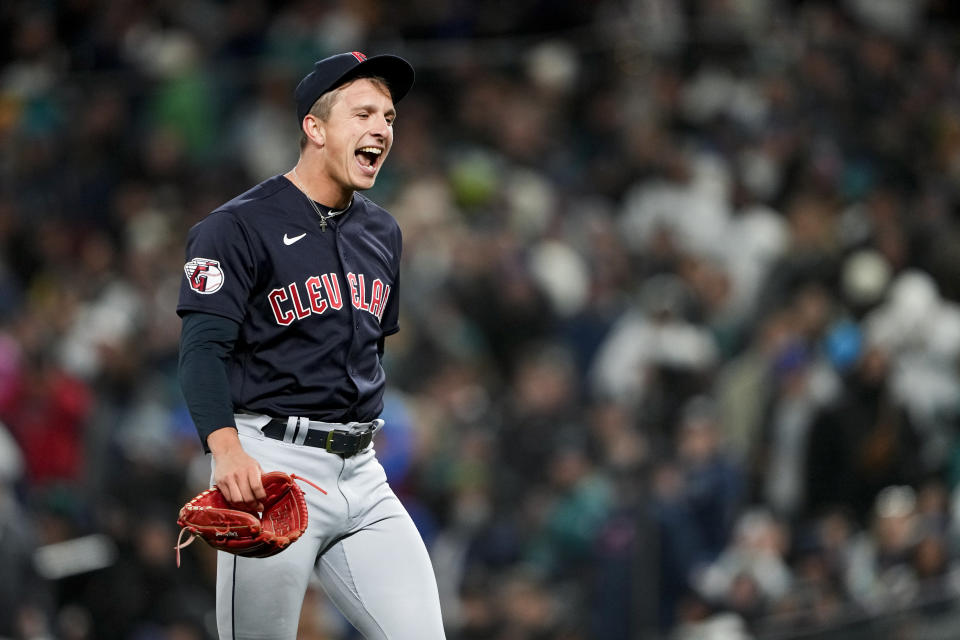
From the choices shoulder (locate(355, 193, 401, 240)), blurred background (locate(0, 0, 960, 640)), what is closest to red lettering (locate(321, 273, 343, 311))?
shoulder (locate(355, 193, 401, 240))

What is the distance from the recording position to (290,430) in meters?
3.37

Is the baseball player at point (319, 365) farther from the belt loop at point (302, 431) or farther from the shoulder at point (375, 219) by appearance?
the shoulder at point (375, 219)

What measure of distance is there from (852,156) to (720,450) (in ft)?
5.90

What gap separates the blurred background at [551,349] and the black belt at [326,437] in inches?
133

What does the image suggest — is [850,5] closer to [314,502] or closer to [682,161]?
[682,161]

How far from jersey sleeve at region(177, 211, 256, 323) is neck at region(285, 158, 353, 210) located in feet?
0.78

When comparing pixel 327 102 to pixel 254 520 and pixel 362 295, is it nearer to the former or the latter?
pixel 362 295

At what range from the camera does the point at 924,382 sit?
304 inches

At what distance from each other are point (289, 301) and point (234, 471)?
46 centimetres

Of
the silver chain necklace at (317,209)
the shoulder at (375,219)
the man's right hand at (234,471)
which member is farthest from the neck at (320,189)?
the man's right hand at (234,471)

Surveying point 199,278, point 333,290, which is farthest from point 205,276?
point 333,290

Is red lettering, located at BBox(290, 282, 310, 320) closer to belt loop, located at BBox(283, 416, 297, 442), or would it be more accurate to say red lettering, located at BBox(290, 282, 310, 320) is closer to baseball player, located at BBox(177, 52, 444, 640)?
baseball player, located at BBox(177, 52, 444, 640)

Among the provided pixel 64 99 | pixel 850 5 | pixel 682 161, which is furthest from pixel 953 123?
pixel 64 99

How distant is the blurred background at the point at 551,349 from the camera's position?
6.89 meters
